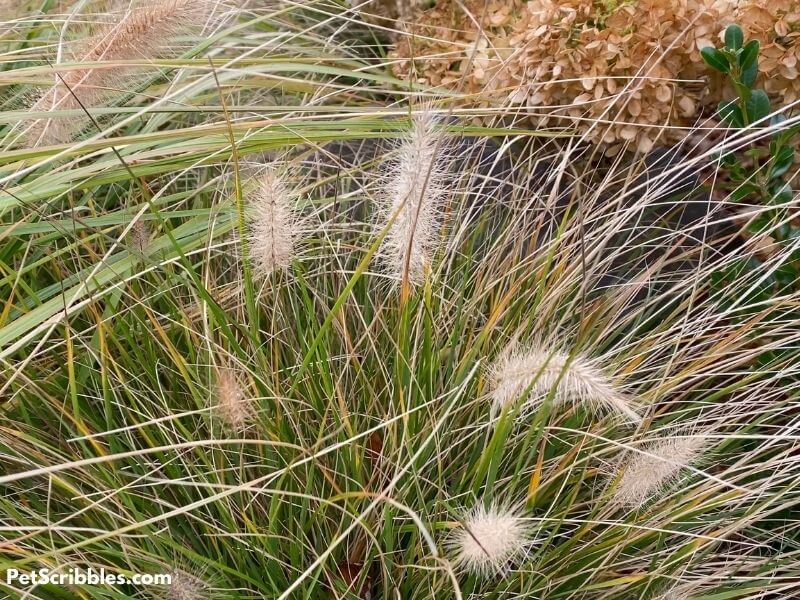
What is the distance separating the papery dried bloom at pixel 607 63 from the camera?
5.94ft

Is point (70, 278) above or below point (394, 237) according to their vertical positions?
below

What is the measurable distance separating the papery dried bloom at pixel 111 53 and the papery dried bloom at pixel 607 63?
21.2 inches

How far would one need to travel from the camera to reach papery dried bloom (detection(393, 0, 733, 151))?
5.94ft

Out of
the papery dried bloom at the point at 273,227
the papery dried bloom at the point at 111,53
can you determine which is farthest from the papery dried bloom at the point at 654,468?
the papery dried bloom at the point at 111,53

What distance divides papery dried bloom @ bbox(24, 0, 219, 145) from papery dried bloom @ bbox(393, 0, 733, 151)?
538mm

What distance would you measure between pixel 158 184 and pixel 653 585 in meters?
1.52

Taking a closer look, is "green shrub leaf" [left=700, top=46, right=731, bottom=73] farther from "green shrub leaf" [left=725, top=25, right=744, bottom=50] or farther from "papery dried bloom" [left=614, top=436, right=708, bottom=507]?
"papery dried bloom" [left=614, top=436, right=708, bottom=507]

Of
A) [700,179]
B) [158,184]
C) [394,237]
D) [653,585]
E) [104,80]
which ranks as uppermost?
[104,80]

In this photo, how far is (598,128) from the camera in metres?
1.91

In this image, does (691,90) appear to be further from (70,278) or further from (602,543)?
(70,278)

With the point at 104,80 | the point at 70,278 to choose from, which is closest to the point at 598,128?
the point at 104,80

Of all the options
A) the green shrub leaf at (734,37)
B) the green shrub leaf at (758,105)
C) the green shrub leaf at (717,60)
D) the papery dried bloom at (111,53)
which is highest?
the papery dried bloom at (111,53)

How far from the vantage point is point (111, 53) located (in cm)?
151

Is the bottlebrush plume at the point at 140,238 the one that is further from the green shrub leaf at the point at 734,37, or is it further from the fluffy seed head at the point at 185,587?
the green shrub leaf at the point at 734,37
